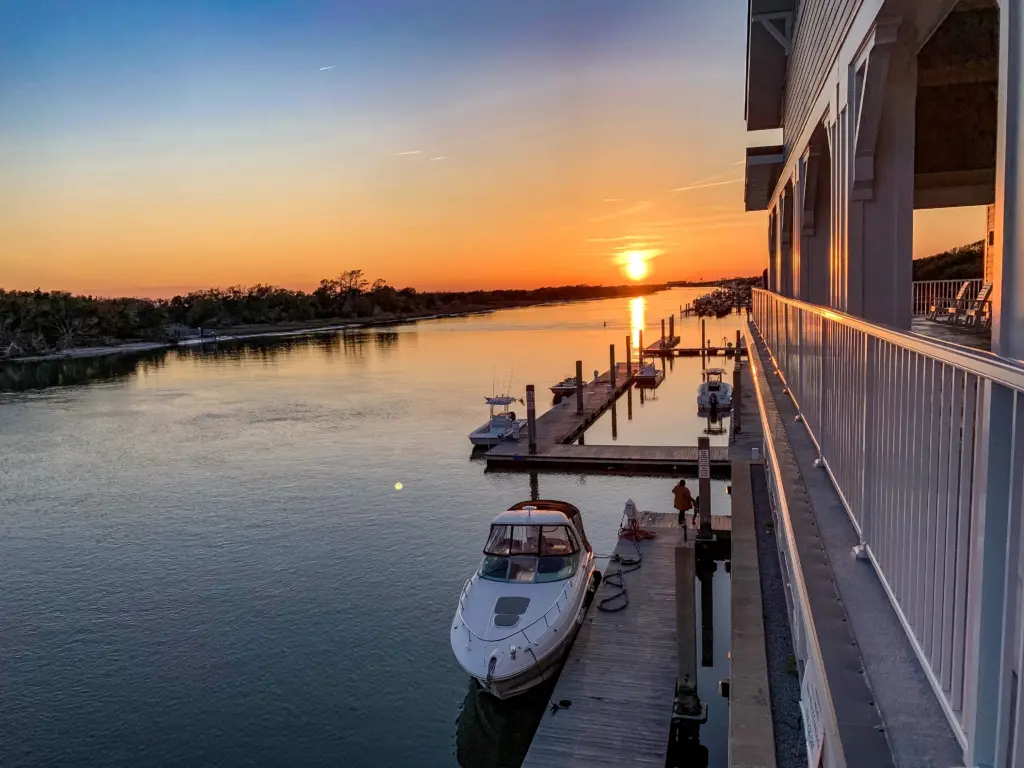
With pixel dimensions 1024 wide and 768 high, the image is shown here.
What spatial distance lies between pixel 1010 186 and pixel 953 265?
2535cm

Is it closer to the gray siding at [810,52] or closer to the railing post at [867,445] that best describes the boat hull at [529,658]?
the gray siding at [810,52]

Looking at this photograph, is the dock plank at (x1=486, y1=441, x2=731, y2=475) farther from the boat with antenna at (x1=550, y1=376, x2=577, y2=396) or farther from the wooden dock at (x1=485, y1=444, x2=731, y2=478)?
the boat with antenna at (x1=550, y1=376, x2=577, y2=396)

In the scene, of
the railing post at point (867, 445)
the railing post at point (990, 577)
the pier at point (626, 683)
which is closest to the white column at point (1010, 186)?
the railing post at point (990, 577)

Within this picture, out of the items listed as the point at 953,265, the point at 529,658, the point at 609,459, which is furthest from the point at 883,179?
the point at 609,459

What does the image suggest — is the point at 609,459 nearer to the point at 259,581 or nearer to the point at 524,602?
the point at 259,581

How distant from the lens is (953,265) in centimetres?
2422

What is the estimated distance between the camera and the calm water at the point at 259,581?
13.0 m

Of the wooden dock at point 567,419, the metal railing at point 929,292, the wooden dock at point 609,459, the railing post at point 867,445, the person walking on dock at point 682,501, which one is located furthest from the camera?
the wooden dock at point 567,419

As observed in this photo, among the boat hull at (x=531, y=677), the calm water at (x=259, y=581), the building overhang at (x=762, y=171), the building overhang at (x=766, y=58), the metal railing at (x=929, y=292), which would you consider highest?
the building overhang at (x=766, y=58)

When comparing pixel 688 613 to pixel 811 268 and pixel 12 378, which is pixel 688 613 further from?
pixel 12 378

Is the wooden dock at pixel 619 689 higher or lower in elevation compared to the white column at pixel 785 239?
lower

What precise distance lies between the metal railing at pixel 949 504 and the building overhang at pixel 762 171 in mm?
12501

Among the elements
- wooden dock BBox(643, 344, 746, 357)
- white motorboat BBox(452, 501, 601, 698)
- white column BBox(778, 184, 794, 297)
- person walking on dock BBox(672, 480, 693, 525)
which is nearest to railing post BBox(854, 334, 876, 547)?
white motorboat BBox(452, 501, 601, 698)

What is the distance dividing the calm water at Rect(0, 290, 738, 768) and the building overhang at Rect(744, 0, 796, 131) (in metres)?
10.7
